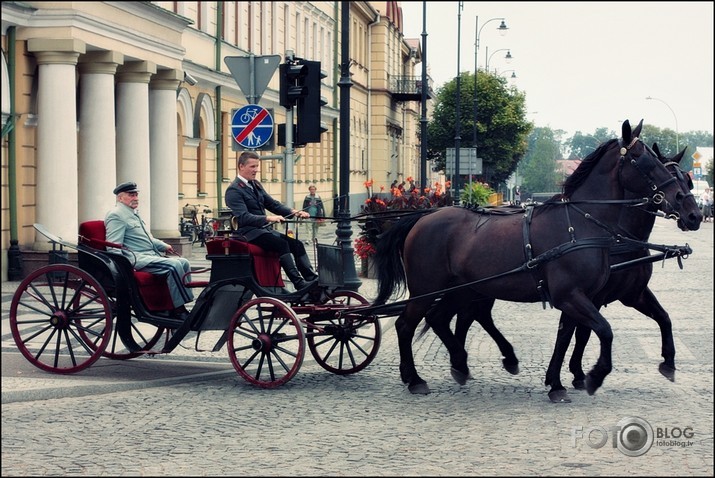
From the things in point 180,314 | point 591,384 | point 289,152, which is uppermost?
point 289,152

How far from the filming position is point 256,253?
29.9 ft

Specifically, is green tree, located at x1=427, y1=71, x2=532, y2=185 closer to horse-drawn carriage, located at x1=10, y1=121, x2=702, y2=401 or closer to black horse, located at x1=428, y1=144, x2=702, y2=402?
black horse, located at x1=428, y1=144, x2=702, y2=402

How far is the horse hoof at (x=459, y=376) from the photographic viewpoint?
8.69 meters

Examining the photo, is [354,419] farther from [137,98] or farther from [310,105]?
[137,98]

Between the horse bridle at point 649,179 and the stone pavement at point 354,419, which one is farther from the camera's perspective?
the horse bridle at point 649,179

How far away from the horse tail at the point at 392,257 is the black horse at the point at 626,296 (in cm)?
42

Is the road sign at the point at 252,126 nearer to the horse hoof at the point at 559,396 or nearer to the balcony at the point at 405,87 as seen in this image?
the horse hoof at the point at 559,396

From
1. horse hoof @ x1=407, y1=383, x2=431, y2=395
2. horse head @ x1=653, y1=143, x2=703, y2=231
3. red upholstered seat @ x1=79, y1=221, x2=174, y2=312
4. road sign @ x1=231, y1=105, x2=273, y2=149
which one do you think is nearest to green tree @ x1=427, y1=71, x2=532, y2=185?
road sign @ x1=231, y1=105, x2=273, y2=149

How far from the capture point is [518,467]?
570cm

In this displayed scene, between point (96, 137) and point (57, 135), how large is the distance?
5.80 feet

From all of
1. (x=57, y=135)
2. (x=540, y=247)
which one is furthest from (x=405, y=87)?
(x=540, y=247)

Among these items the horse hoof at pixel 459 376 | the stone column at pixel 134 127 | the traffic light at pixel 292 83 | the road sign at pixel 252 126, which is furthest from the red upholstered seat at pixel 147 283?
the stone column at pixel 134 127

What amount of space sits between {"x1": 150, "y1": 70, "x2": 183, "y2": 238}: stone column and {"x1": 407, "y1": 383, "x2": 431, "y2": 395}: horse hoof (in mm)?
14998

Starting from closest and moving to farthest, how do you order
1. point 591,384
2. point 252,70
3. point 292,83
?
point 591,384, point 292,83, point 252,70
